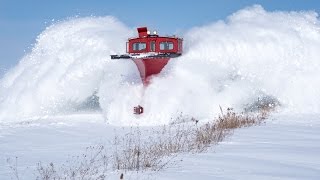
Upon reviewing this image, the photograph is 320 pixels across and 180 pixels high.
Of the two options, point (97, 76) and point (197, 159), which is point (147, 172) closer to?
point (197, 159)

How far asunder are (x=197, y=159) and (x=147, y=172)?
100cm

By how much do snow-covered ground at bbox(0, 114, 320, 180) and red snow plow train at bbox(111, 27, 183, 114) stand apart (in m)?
2.65

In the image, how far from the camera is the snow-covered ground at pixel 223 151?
14.4 feet

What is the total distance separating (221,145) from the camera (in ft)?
21.6

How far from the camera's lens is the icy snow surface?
10.9 metres

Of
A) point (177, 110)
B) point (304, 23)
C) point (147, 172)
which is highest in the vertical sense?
point (304, 23)

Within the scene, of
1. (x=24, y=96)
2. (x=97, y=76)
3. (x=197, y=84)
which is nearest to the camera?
(x=197, y=84)

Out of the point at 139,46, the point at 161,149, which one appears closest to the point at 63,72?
the point at 139,46

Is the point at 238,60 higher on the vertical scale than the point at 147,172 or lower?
higher

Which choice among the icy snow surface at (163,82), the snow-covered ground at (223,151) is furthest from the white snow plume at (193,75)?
the snow-covered ground at (223,151)

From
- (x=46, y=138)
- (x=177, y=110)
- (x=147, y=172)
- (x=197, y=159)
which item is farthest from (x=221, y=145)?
(x=177, y=110)

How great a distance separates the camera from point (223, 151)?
5953 millimetres

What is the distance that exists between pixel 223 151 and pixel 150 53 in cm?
710

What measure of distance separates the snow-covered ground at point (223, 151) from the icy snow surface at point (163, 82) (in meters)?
0.06
